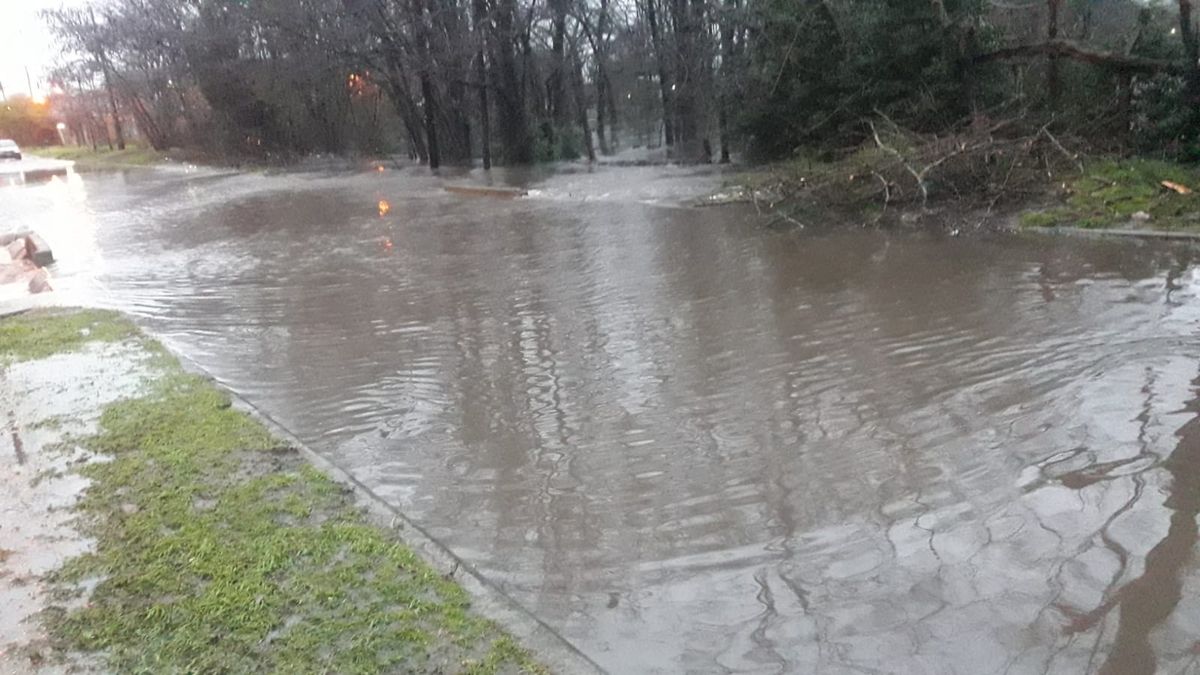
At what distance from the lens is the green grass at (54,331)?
31.8 ft

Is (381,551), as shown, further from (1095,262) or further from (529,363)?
(1095,262)

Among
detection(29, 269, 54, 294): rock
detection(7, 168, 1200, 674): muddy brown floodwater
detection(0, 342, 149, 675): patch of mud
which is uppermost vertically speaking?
detection(29, 269, 54, 294): rock

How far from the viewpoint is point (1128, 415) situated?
6.58 m

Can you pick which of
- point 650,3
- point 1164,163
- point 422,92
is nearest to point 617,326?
point 1164,163

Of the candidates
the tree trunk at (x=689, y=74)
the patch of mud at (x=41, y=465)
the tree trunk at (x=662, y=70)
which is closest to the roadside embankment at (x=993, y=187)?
the patch of mud at (x=41, y=465)

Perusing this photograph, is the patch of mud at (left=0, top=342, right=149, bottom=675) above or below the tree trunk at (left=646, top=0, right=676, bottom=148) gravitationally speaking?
below

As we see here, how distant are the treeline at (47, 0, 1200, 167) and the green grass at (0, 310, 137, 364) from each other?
14.0 meters

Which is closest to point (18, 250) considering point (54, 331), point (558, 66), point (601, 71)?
point (54, 331)

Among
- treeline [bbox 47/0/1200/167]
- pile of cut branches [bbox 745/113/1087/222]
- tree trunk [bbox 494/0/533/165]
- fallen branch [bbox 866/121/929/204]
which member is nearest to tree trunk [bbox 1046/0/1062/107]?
treeline [bbox 47/0/1200/167]

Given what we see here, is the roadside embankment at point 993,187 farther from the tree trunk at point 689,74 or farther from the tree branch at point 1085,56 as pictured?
the tree trunk at point 689,74

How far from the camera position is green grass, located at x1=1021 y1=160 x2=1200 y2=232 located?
12852mm

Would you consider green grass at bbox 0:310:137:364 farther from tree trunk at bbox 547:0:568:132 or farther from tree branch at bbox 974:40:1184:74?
tree trunk at bbox 547:0:568:132

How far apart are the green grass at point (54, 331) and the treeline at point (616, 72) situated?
1402cm

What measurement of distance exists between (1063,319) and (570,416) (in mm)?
4841
